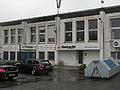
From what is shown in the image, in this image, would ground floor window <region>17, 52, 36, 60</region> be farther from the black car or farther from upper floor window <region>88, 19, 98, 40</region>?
the black car

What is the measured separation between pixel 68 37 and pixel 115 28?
7.22 m

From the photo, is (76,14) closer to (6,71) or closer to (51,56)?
(51,56)

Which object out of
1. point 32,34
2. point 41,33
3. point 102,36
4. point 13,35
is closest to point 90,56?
point 102,36

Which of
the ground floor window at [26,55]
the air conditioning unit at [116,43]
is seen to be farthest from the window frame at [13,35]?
the air conditioning unit at [116,43]

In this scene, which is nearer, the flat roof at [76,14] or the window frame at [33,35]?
the flat roof at [76,14]

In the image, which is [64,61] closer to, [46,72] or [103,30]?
[103,30]

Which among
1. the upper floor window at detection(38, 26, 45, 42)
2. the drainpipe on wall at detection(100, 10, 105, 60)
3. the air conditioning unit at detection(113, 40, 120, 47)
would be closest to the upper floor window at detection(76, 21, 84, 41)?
the drainpipe on wall at detection(100, 10, 105, 60)

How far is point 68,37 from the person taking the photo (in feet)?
94.2

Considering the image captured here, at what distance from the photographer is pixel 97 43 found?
2552 cm

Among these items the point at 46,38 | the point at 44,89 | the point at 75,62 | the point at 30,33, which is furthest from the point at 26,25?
the point at 44,89

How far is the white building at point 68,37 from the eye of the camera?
2489cm

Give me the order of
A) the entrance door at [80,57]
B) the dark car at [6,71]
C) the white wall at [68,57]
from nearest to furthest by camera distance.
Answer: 1. the dark car at [6,71]
2. the entrance door at [80,57]
3. the white wall at [68,57]

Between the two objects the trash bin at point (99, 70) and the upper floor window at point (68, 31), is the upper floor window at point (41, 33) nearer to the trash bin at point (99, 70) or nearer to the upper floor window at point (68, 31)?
the upper floor window at point (68, 31)

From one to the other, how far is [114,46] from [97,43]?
2469 millimetres
